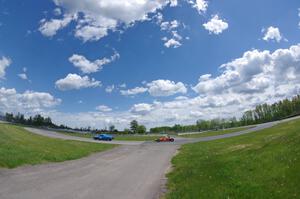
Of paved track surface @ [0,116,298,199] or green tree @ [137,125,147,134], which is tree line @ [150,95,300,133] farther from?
paved track surface @ [0,116,298,199]

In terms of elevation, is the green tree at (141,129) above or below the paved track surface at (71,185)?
above

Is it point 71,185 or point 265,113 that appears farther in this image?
point 265,113

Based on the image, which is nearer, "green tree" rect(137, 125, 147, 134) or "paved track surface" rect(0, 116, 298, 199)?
"paved track surface" rect(0, 116, 298, 199)

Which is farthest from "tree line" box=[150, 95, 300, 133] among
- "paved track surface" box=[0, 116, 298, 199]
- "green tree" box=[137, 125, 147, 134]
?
"paved track surface" box=[0, 116, 298, 199]

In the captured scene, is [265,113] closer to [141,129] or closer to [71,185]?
[141,129]

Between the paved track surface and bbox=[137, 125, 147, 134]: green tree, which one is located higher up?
bbox=[137, 125, 147, 134]: green tree

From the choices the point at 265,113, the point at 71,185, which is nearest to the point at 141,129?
the point at 265,113

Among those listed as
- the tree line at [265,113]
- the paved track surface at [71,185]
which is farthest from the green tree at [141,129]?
the paved track surface at [71,185]

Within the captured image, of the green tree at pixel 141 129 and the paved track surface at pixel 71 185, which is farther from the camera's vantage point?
the green tree at pixel 141 129

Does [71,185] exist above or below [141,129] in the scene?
below

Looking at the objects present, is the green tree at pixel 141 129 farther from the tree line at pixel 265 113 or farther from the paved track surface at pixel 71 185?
the paved track surface at pixel 71 185

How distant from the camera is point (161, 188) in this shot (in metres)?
13.6

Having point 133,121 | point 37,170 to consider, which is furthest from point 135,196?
point 133,121

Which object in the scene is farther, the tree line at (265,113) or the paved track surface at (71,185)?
the tree line at (265,113)
